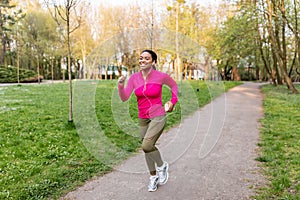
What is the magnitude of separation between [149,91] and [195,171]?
1780mm

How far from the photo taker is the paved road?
369 centimetres

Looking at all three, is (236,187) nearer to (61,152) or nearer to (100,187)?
(100,187)

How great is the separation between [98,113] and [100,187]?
18.8 ft

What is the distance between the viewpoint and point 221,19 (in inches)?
1198

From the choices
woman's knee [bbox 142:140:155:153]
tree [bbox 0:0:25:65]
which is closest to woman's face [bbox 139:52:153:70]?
woman's knee [bbox 142:140:155:153]

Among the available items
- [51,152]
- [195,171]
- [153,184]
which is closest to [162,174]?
[153,184]

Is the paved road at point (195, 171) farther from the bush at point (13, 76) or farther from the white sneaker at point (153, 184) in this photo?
the bush at point (13, 76)

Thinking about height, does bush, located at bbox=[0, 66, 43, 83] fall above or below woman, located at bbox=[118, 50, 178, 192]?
above

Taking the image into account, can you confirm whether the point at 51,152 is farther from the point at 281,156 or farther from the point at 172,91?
the point at 281,156

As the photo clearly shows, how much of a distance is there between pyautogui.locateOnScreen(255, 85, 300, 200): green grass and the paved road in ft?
0.65

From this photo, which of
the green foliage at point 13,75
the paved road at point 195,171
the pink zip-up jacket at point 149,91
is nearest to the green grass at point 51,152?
the paved road at point 195,171

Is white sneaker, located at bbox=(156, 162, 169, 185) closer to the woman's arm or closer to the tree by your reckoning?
the woman's arm

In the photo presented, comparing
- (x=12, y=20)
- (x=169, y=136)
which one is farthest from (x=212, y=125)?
(x=12, y=20)

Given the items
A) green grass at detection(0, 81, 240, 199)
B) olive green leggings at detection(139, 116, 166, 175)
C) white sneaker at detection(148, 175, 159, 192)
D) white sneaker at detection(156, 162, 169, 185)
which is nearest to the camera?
olive green leggings at detection(139, 116, 166, 175)
